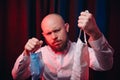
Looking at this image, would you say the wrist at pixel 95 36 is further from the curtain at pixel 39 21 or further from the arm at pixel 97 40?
the curtain at pixel 39 21

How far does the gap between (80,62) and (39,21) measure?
1.74ft

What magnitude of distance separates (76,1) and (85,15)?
0.49 meters

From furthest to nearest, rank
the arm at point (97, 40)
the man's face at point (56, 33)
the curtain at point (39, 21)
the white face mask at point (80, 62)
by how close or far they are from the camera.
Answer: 1. the curtain at point (39, 21)
2. the man's face at point (56, 33)
3. the white face mask at point (80, 62)
4. the arm at point (97, 40)

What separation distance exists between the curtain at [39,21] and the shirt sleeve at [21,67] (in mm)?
370

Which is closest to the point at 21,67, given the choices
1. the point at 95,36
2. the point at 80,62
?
the point at 80,62

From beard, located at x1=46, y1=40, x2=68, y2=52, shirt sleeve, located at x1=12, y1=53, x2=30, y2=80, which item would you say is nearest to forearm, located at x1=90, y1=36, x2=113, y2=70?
beard, located at x1=46, y1=40, x2=68, y2=52

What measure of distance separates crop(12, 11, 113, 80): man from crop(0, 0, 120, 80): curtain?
0.23 m

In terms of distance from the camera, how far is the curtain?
184 cm

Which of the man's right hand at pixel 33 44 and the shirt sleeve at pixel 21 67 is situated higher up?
the man's right hand at pixel 33 44

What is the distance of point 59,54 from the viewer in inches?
64.7

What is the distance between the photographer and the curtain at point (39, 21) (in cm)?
184

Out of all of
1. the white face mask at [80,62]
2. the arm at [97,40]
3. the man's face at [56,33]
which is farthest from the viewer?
the man's face at [56,33]

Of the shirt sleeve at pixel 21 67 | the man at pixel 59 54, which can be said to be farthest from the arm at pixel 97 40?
the shirt sleeve at pixel 21 67

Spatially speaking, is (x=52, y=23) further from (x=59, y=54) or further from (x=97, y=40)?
(x=97, y=40)
